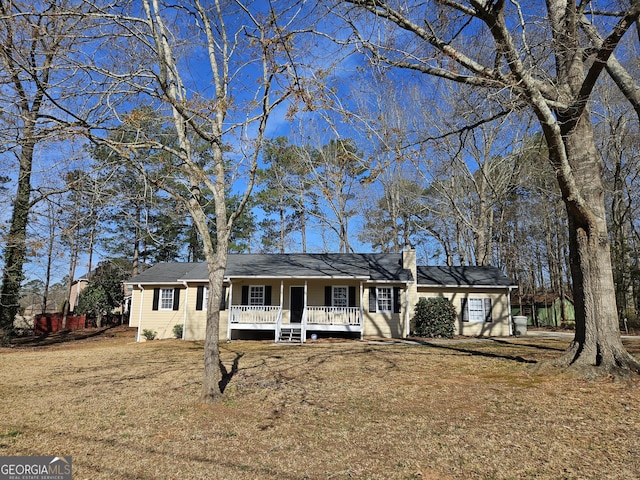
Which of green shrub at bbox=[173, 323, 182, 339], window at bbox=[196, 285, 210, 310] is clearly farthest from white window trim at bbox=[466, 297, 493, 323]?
green shrub at bbox=[173, 323, 182, 339]

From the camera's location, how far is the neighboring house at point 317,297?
1688 centimetres

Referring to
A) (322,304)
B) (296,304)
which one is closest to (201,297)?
(296,304)

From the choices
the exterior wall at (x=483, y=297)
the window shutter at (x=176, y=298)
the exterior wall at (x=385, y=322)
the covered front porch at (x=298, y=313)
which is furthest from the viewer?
the window shutter at (x=176, y=298)

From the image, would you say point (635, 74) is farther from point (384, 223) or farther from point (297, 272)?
point (384, 223)

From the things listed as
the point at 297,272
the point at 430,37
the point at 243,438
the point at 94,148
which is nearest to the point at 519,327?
the point at 297,272

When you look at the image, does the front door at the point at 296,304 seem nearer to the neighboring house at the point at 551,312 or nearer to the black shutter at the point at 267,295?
the black shutter at the point at 267,295

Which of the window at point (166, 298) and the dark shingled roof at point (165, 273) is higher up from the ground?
the dark shingled roof at point (165, 273)

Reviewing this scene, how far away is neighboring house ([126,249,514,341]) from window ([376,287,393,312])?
0.04 metres

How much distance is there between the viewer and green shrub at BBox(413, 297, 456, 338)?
17.2 m

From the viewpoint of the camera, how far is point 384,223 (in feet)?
99.9

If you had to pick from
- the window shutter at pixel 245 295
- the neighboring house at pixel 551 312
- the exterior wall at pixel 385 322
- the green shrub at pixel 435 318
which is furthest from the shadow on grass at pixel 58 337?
the neighboring house at pixel 551 312

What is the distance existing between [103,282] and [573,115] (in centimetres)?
2667

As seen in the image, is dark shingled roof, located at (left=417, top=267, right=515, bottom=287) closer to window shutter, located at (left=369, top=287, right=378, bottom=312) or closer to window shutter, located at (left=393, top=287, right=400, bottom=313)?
window shutter, located at (left=393, top=287, right=400, bottom=313)

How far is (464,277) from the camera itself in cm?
1934
